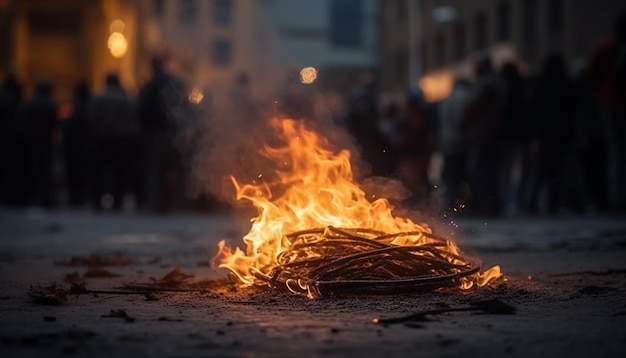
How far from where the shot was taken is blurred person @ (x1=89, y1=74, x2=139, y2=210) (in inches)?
776

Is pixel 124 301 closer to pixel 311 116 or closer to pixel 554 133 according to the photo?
pixel 311 116

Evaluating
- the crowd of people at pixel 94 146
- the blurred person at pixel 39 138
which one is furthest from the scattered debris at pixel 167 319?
the blurred person at pixel 39 138

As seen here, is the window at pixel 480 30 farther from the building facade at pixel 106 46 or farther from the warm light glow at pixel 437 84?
the building facade at pixel 106 46

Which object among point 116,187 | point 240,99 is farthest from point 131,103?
point 240,99

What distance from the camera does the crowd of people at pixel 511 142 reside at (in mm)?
17078

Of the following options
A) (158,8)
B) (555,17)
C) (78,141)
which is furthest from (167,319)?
(158,8)

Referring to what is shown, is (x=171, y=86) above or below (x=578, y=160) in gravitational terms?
above

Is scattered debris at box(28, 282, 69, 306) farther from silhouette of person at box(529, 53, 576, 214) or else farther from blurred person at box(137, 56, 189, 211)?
silhouette of person at box(529, 53, 576, 214)

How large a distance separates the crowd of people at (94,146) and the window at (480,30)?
27.4 metres

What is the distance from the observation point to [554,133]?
17.5 meters

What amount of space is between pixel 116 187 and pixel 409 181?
4.92 meters

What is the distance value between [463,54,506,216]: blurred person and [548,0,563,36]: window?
21.8 m

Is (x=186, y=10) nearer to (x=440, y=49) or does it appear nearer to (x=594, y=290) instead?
(x=440, y=49)

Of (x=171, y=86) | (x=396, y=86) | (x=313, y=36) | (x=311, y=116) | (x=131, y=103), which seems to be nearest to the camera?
(x=311, y=116)
